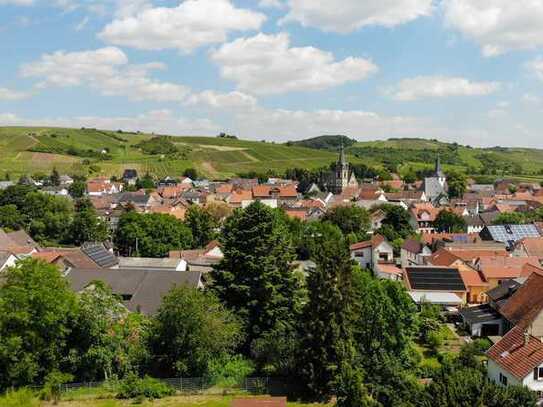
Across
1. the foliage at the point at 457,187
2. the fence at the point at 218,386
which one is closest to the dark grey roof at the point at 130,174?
the foliage at the point at 457,187

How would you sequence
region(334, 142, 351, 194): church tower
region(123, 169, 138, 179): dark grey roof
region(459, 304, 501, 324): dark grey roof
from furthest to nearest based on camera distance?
region(123, 169, 138, 179): dark grey roof, region(334, 142, 351, 194): church tower, region(459, 304, 501, 324): dark grey roof

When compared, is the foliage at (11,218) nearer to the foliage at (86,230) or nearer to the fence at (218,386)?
the foliage at (86,230)

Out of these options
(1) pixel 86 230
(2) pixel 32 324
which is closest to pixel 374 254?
(1) pixel 86 230

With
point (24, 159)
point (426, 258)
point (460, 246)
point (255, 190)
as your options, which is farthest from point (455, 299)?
point (24, 159)

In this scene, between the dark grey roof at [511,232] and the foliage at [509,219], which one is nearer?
the dark grey roof at [511,232]

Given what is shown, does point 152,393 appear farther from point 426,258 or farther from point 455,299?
point 426,258

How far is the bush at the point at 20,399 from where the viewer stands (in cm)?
2428

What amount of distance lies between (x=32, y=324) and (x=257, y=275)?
12.0 metres

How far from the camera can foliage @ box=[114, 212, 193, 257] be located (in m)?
60.4

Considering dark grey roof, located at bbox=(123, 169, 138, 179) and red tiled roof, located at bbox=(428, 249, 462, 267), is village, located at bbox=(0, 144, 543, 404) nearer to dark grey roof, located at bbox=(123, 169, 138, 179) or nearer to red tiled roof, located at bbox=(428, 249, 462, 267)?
red tiled roof, located at bbox=(428, 249, 462, 267)

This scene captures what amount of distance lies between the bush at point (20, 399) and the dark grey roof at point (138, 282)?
34.8 ft

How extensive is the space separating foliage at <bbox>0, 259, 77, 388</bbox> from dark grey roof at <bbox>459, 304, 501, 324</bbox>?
82.1 feet

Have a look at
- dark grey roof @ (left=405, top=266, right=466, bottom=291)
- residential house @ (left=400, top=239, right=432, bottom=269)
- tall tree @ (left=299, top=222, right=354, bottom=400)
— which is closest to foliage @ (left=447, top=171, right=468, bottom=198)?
residential house @ (left=400, top=239, right=432, bottom=269)

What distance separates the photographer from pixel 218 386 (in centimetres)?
2739
